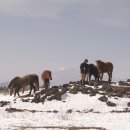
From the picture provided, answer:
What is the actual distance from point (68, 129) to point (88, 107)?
9508mm

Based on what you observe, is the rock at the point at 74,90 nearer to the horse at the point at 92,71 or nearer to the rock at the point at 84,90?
the rock at the point at 84,90

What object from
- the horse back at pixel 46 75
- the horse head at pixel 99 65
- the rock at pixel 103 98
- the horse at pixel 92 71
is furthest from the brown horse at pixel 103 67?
the rock at pixel 103 98

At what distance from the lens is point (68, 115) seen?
82.2 feet

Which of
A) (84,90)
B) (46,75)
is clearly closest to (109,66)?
(46,75)

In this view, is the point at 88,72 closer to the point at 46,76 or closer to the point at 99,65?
the point at 99,65

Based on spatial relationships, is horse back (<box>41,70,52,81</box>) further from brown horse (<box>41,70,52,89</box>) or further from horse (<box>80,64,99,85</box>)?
horse (<box>80,64,99,85</box>)

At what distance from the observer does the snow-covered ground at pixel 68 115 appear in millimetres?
21172

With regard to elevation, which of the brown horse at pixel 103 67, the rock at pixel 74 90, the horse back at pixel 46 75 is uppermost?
the brown horse at pixel 103 67

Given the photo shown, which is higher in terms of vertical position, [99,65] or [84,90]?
[99,65]

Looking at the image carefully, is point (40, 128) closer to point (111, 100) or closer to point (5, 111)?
point (5, 111)

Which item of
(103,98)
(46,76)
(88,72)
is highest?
(88,72)

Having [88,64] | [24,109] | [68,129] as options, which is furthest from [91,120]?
[88,64]

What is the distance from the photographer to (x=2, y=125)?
66.5ft

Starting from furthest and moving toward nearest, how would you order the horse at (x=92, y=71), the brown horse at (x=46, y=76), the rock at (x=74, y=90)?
the brown horse at (x=46, y=76)
the horse at (x=92, y=71)
the rock at (x=74, y=90)
